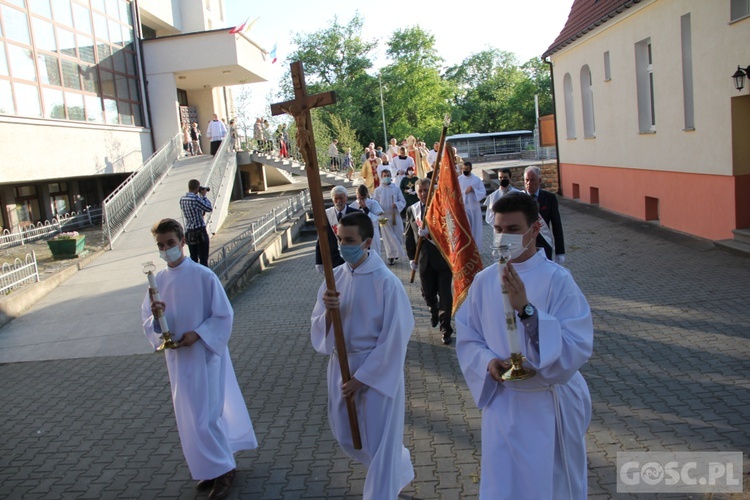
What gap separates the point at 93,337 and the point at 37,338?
918mm

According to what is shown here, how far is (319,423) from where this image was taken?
605 centimetres

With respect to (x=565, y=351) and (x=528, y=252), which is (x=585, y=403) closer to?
(x=565, y=351)

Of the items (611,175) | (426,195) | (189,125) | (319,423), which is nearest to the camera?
Answer: (319,423)

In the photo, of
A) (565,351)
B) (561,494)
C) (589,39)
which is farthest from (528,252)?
(589,39)

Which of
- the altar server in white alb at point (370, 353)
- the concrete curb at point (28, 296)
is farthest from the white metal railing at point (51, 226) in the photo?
the altar server in white alb at point (370, 353)

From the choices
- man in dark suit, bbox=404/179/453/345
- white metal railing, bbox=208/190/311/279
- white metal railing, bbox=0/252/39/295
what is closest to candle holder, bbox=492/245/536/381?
man in dark suit, bbox=404/179/453/345

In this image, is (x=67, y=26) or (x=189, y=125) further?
(x=189, y=125)

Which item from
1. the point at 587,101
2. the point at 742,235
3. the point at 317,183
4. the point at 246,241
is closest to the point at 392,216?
the point at 246,241

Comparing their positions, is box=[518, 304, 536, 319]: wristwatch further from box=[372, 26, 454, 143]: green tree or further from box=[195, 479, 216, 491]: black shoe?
box=[372, 26, 454, 143]: green tree

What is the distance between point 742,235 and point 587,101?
10814mm

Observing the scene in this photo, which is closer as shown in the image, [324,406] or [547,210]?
[324,406]

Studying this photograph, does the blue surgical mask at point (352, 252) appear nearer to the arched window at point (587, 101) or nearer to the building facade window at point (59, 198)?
the arched window at point (587, 101)

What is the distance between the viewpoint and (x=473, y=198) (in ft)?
41.9

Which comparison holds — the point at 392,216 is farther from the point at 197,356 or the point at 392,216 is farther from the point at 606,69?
the point at 197,356
